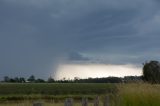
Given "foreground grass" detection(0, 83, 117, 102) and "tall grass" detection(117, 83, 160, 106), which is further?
"foreground grass" detection(0, 83, 117, 102)

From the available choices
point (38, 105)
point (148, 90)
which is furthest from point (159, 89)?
point (38, 105)

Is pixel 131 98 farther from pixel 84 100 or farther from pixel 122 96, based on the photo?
pixel 84 100

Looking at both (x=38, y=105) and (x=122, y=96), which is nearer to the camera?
(x=38, y=105)

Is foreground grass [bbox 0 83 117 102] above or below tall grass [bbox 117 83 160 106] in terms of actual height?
above

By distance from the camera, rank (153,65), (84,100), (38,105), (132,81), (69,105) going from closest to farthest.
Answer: (38,105) → (69,105) → (84,100) → (132,81) → (153,65)

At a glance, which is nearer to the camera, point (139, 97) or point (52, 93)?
point (139, 97)

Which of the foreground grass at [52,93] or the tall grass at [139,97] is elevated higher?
the foreground grass at [52,93]

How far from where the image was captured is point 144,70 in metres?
50.2

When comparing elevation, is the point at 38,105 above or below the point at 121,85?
below

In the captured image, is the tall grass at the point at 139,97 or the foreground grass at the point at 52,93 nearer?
the tall grass at the point at 139,97

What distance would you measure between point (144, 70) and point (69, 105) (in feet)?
135

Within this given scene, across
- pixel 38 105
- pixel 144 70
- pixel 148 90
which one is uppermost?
pixel 144 70

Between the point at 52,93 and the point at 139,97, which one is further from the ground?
the point at 52,93

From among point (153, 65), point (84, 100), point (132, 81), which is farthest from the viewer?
point (153, 65)
